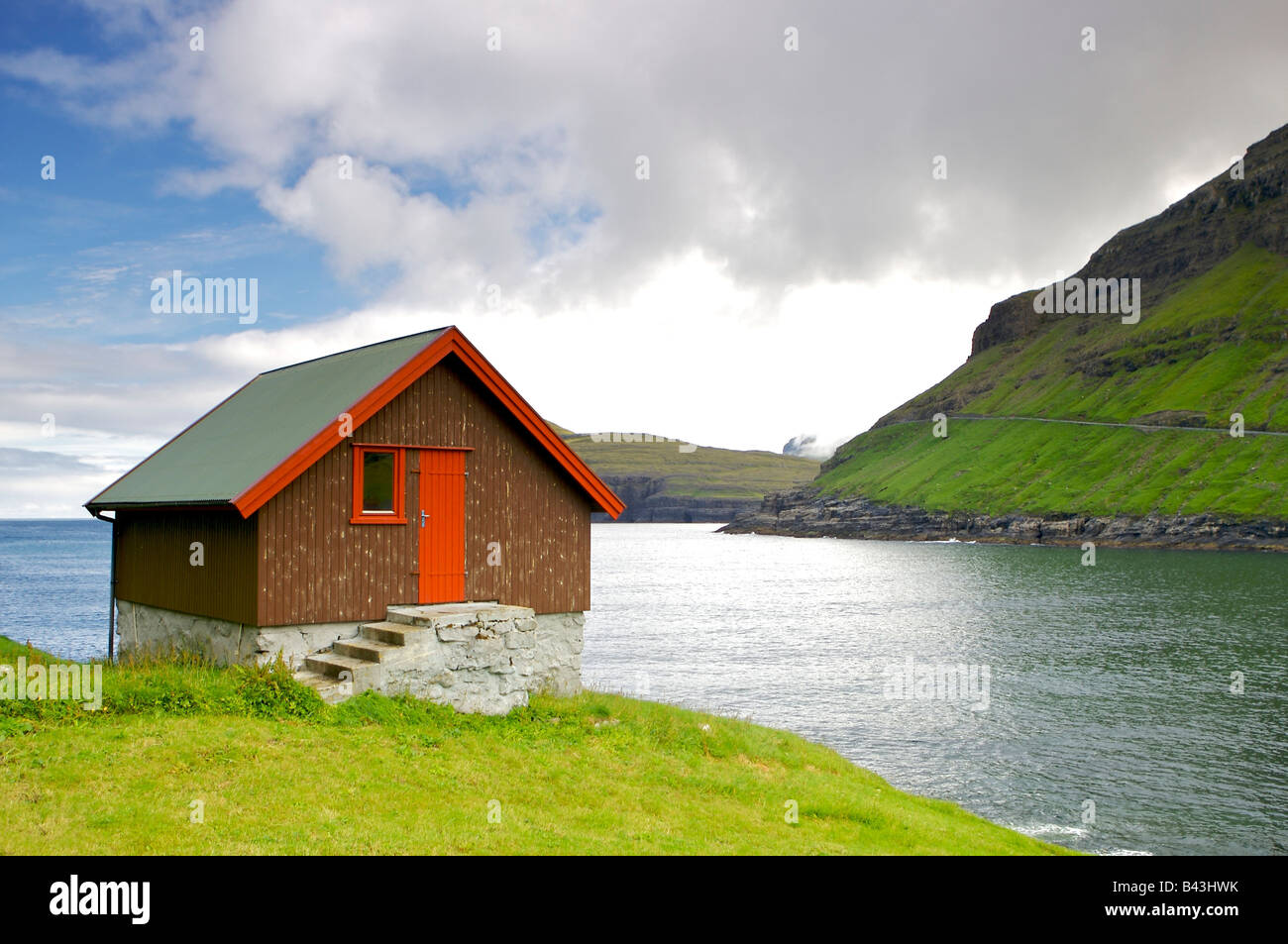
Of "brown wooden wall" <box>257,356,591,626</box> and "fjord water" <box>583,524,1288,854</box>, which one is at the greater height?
"brown wooden wall" <box>257,356,591,626</box>

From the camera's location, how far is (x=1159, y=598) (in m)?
79.1

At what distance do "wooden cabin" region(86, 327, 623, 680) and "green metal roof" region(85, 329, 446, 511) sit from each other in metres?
0.09

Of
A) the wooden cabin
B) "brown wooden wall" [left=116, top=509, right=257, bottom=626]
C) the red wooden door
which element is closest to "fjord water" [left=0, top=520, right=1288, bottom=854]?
the red wooden door

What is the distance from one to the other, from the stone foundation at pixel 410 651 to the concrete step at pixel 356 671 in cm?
2

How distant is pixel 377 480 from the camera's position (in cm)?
2208

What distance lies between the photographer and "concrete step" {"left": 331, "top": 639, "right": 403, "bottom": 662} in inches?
768

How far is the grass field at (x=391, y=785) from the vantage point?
41.3ft

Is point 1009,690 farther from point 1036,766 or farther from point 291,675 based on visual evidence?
point 291,675

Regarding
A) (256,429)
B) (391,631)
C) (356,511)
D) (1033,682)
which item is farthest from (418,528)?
(1033,682)

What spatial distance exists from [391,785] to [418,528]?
27.5 ft

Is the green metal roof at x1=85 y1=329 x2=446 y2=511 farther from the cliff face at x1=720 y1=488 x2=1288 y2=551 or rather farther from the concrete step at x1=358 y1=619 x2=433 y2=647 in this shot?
the cliff face at x1=720 y1=488 x2=1288 y2=551

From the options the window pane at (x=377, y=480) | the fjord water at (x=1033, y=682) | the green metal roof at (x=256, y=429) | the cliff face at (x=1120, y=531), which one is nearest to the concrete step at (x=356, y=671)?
the window pane at (x=377, y=480)

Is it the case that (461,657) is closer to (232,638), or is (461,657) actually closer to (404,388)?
(232,638)

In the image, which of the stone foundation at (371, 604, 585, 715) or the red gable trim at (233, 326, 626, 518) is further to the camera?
the stone foundation at (371, 604, 585, 715)
